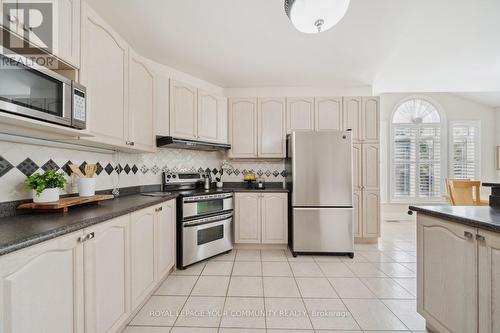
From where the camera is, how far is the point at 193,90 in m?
2.81

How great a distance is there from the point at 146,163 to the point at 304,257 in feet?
8.02

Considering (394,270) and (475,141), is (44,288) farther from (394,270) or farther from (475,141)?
(475,141)

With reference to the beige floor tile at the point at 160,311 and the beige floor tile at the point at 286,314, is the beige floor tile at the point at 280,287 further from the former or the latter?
the beige floor tile at the point at 160,311

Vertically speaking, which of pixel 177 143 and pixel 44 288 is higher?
pixel 177 143

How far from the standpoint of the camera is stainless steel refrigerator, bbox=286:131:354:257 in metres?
2.81

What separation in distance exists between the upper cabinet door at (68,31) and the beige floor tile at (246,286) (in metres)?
2.21

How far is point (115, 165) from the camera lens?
2219mm

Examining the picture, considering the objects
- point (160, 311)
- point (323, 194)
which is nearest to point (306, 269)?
point (323, 194)

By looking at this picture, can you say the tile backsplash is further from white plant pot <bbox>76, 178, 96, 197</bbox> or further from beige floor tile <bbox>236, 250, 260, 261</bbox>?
beige floor tile <bbox>236, 250, 260, 261</bbox>

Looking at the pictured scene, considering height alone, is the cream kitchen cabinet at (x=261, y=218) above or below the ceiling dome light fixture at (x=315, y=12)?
below

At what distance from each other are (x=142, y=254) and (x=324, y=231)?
87.7 inches

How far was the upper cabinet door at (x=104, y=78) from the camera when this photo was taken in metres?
1.44

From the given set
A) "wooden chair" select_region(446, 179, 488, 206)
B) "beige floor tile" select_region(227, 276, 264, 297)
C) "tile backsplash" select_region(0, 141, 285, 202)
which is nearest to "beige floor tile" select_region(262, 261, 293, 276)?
"beige floor tile" select_region(227, 276, 264, 297)

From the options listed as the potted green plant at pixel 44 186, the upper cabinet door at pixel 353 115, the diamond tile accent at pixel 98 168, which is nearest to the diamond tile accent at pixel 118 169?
the diamond tile accent at pixel 98 168
